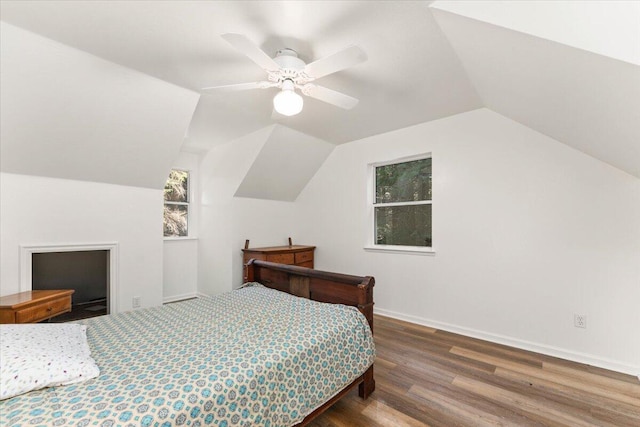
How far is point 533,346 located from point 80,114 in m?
4.61

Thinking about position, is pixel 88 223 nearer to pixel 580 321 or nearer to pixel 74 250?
pixel 74 250

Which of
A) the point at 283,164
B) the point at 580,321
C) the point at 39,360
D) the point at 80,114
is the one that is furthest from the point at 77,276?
the point at 580,321

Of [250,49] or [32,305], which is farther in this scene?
[32,305]

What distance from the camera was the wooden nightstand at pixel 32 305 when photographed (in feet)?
7.16

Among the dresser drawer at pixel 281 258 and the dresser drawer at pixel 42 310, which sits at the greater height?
the dresser drawer at pixel 281 258

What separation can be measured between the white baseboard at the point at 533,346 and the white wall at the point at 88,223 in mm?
3215

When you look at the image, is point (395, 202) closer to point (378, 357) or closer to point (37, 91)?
point (378, 357)

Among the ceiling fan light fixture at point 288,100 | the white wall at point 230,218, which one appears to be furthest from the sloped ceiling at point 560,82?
the white wall at point 230,218

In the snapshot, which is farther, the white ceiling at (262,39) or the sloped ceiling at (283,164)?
the sloped ceiling at (283,164)

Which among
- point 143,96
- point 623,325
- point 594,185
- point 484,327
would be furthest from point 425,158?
point 143,96

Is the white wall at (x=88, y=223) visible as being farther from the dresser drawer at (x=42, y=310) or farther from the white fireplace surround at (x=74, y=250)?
the dresser drawer at (x=42, y=310)

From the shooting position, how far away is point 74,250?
115 inches

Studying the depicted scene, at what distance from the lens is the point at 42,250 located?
275cm

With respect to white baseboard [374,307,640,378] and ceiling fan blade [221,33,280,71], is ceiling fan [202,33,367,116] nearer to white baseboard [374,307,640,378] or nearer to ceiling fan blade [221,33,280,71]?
ceiling fan blade [221,33,280,71]
